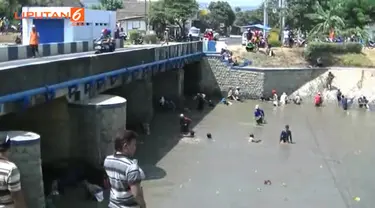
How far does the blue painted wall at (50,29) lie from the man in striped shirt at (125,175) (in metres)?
34.8

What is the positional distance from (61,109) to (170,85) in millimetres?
19233

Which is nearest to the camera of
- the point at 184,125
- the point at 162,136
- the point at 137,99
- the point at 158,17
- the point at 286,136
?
the point at 286,136

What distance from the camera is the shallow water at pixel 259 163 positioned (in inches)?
679

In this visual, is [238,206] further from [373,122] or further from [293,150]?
[373,122]

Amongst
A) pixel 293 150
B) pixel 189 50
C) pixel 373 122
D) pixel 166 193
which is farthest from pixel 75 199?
pixel 189 50

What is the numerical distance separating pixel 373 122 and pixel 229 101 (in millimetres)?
9943

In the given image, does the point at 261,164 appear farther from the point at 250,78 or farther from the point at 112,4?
the point at 112,4

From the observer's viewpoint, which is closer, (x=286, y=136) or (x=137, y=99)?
(x=286, y=136)

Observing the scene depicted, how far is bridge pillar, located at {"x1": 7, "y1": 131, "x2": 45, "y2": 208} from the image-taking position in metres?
13.6

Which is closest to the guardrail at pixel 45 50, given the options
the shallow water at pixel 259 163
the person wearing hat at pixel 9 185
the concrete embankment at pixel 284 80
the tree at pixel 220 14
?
the shallow water at pixel 259 163

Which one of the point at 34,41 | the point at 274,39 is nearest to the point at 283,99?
the point at 274,39

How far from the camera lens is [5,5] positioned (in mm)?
62906

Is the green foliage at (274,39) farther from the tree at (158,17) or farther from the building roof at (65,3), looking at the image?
the building roof at (65,3)

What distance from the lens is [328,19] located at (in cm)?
4888
